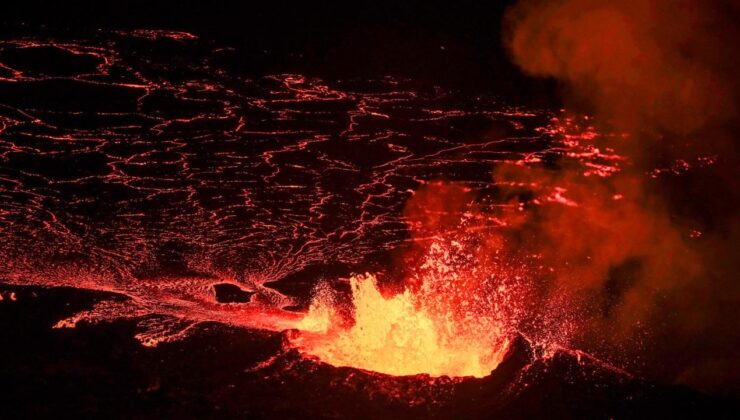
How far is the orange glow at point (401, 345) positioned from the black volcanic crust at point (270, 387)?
0.66m

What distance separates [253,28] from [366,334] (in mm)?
5490

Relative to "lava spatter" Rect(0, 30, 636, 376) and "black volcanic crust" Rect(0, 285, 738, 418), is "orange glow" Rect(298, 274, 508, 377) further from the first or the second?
"black volcanic crust" Rect(0, 285, 738, 418)

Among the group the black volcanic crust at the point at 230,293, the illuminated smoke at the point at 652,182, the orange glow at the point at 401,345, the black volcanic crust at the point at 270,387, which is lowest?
the black volcanic crust at the point at 230,293

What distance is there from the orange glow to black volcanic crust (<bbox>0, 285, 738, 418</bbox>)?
66 cm

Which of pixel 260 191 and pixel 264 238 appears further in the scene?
pixel 264 238

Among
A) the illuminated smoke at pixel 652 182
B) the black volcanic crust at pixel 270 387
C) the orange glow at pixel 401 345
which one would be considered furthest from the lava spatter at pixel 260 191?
the black volcanic crust at pixel 270 387

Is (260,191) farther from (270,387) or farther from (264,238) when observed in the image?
(270,387)

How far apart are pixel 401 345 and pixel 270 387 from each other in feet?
8.03

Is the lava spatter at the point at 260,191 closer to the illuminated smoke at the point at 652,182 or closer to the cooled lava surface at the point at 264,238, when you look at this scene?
the cooled lava surface at the point at 264,238

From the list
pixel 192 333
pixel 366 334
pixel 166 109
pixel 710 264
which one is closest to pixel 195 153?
pixel 166 109

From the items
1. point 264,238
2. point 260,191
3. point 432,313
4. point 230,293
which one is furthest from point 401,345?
point 230,293

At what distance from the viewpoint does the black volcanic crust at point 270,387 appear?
4.86 meters

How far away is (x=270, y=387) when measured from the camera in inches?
212

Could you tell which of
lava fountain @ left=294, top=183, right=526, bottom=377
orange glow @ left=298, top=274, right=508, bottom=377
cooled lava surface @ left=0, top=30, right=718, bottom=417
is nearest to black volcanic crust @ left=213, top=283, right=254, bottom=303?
cooled lava surface @ left=0, top=30, right=718, bottom=417
